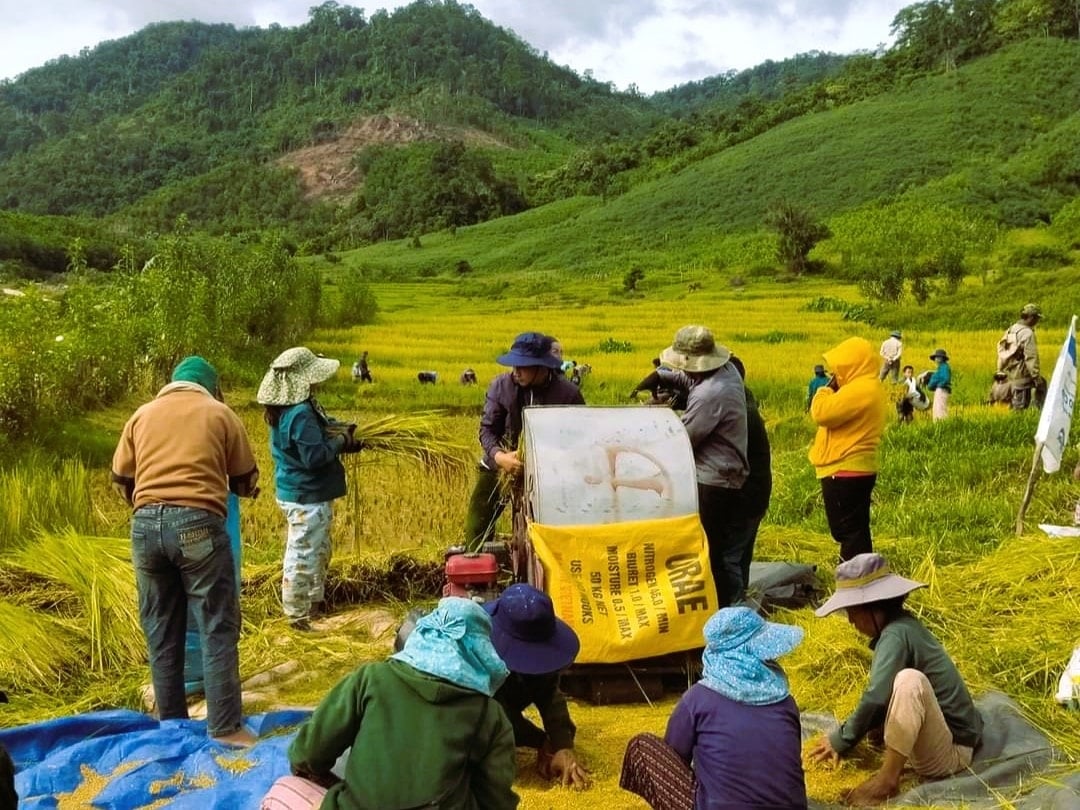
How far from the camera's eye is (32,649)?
455 cm

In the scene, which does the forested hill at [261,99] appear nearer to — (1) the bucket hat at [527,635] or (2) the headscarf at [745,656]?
(1) the bucket hat at [527,635]

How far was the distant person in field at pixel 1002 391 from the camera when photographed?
11109 mm

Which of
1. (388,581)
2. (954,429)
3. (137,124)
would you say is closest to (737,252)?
(954,429)

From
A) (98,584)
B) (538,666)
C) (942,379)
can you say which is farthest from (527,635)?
(942,379)

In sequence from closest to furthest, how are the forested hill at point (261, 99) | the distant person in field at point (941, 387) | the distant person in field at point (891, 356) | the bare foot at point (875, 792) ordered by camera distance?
the bare foot at point (875, 792), the distant person in field at point (941, 387), the distant person in field at point (891, 356), the forested hill at point (261, 99)

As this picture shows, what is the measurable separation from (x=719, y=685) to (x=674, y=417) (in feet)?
7.31

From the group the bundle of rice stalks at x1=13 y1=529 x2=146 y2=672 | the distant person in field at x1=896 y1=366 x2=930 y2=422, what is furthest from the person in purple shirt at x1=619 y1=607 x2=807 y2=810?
the distant person in field at x1=896 y1=366 x2=930 y2=422

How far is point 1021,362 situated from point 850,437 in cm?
666

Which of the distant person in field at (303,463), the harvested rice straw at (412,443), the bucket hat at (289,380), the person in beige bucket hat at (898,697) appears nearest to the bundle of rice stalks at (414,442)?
the harvested rice straw at (412,443)

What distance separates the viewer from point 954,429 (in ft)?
31.9

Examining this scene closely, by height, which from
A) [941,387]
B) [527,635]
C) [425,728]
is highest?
[425,728]

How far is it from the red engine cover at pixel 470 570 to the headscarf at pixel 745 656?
4.94ft

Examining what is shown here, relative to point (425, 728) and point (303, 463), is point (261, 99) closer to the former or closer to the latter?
point (303, 463)

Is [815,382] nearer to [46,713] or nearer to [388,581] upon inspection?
[388,581]
